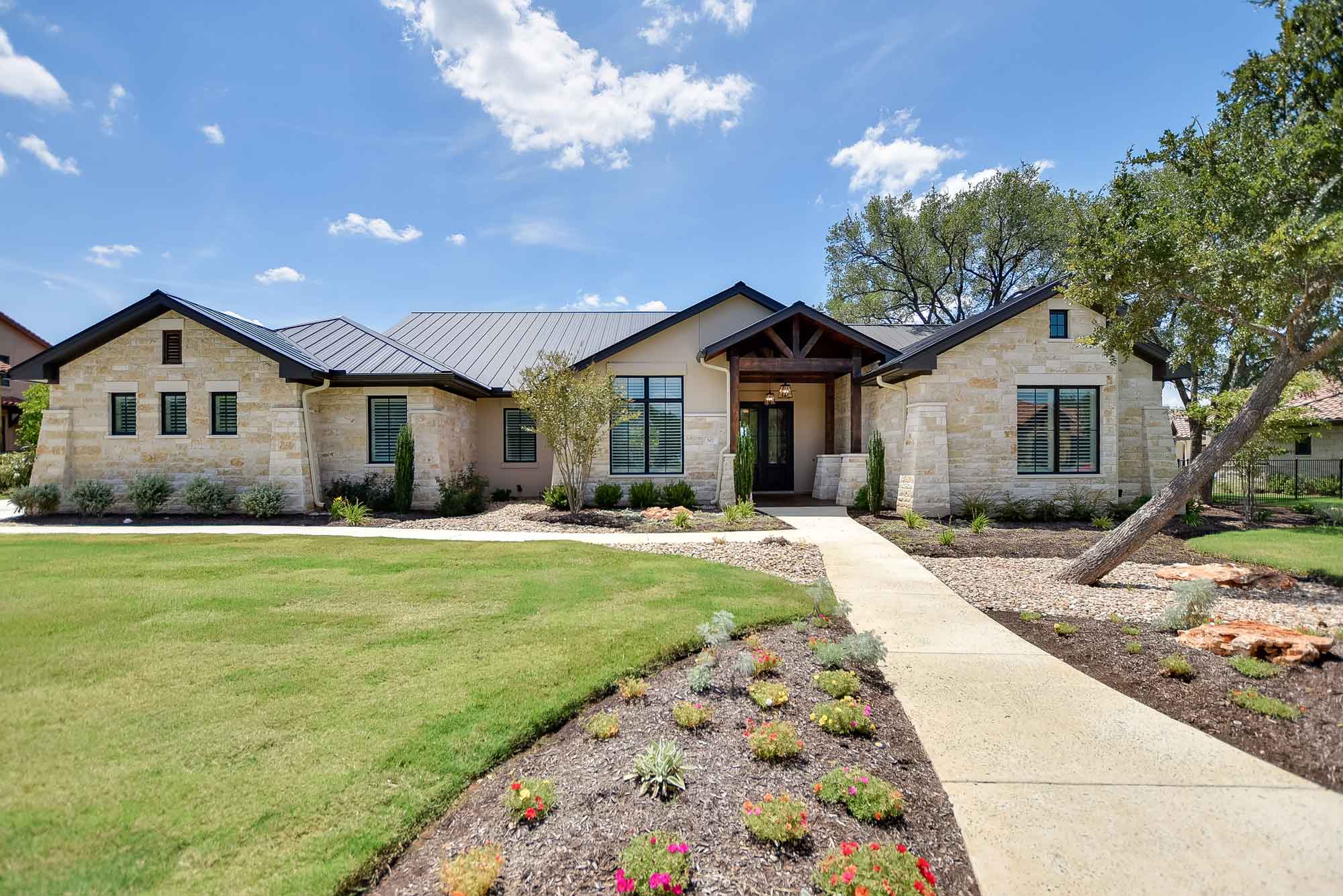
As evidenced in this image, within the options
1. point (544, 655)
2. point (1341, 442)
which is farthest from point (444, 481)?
point (1341, 442)

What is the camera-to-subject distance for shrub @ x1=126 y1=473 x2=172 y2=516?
12.2 meters

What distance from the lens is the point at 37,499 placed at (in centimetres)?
1216

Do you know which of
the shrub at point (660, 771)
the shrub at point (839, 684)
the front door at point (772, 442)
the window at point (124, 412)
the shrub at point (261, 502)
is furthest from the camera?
the front door at point (772, 442)

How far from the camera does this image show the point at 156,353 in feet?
43.0

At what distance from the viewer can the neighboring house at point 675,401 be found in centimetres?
1233

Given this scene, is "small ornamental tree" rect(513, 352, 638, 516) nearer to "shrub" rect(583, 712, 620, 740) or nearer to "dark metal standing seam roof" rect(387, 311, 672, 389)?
"dark metal standing seam roof" rect(387, 311, 672, 389)

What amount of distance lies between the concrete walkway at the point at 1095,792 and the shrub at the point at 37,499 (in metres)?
17.1

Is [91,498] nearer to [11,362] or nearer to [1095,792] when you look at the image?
[1095,792]

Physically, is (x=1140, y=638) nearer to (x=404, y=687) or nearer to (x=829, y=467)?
(x=404, y=687)

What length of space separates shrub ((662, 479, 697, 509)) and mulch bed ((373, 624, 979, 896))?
1005 cm

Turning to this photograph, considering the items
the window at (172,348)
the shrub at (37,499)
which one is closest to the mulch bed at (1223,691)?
the window at (172,348)

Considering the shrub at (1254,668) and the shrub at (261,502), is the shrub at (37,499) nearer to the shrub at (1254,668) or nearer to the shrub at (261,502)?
the shrub at (261,502)


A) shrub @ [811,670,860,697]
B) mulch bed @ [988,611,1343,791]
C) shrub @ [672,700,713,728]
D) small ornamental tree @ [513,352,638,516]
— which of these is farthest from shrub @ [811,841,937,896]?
small ornamental tree @ [513,352,638,516]

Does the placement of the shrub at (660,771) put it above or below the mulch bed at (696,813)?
above
